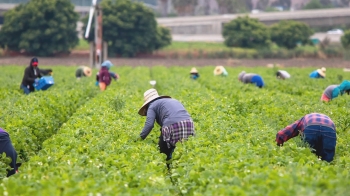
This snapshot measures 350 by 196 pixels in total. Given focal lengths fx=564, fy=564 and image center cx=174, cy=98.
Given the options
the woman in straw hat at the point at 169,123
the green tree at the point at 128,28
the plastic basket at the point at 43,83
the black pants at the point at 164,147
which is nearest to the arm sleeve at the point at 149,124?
the woman in straw hat at the point at 169,123

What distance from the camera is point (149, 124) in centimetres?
965

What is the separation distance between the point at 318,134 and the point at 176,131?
2369 mm

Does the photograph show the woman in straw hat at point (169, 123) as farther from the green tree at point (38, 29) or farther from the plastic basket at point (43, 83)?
the green tree at point (38, 29)

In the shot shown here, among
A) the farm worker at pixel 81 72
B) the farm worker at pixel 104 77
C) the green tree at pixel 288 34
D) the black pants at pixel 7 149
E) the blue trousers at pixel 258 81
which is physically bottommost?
the green tree at pixel 288 34

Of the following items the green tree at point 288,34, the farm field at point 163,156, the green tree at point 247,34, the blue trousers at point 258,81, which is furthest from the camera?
the green tree at point 288,34

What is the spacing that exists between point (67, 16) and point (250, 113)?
5398 cm

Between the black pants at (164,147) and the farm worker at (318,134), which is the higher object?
the farm worker at (318,134)

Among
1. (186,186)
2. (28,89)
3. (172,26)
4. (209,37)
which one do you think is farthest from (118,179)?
(172,26)

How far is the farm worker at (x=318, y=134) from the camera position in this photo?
928 cm

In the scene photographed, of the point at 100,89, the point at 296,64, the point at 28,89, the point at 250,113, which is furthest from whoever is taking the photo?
the point at 296,64

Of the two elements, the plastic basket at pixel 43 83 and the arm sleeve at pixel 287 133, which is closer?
the arm sleeve at pixel 287 133

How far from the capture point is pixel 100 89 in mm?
21234

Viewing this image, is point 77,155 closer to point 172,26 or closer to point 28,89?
point 28,89

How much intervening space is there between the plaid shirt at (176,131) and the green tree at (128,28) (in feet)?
182
